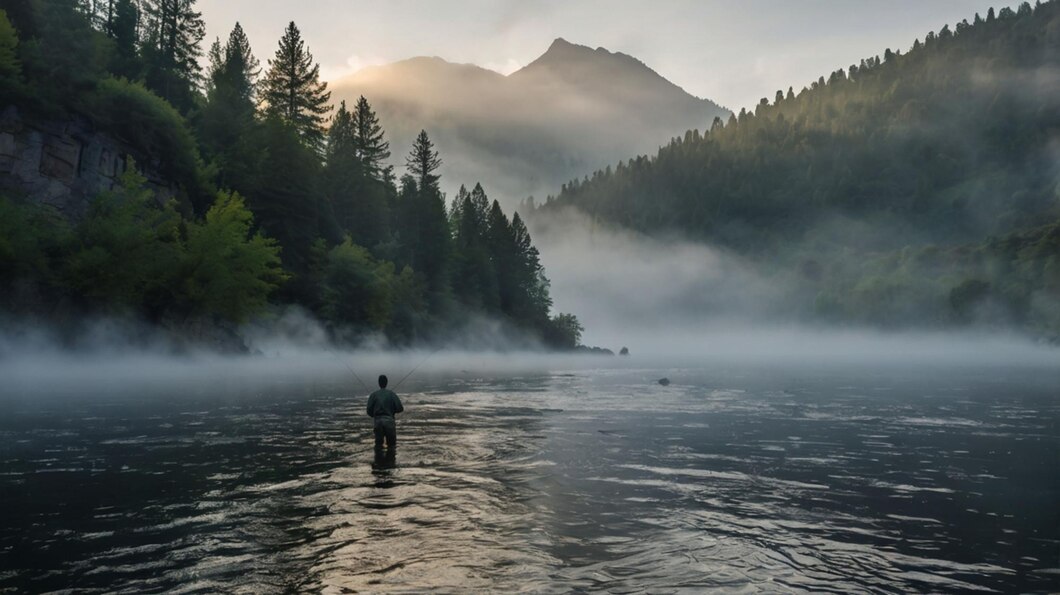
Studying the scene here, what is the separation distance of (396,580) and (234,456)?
12429mm

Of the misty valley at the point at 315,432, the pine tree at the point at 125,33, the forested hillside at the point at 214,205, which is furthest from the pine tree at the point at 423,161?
the pine tree at the point at 125,33

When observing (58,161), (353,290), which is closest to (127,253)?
(58,161)

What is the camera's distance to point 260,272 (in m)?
68.9

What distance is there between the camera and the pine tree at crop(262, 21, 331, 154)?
112062 mm

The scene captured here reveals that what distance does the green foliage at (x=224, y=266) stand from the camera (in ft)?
209

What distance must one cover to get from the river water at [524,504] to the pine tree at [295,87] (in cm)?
8810

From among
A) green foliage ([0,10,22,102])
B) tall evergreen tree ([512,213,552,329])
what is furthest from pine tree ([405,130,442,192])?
green foliage ([0,10,22,102])

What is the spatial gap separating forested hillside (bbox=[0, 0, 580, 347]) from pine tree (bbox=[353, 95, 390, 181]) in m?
0.28

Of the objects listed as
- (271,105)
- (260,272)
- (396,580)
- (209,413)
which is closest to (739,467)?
(396,580)

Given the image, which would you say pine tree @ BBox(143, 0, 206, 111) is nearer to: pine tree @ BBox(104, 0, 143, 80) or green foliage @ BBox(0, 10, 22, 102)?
pine tree @ BBox(104, 0, 143, 80)

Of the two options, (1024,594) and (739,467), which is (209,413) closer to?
(739,467)

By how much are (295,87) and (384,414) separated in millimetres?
104385

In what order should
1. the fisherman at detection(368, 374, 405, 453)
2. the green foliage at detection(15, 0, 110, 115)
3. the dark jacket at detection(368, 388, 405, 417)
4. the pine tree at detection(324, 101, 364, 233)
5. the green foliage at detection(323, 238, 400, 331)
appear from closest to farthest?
the fisherman at detection(368, 374, 405, 453) → the dark jacket at detection(368, 388, 405, 417) → the green foliage at detection(15, 0, 110, 115) → the green foliage at detection(323, 238, 400, 331) → the pine tree at detection(324, 101, 364, 233)

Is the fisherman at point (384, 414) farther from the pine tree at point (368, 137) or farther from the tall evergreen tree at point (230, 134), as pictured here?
the pine tree at point (368, 137)
